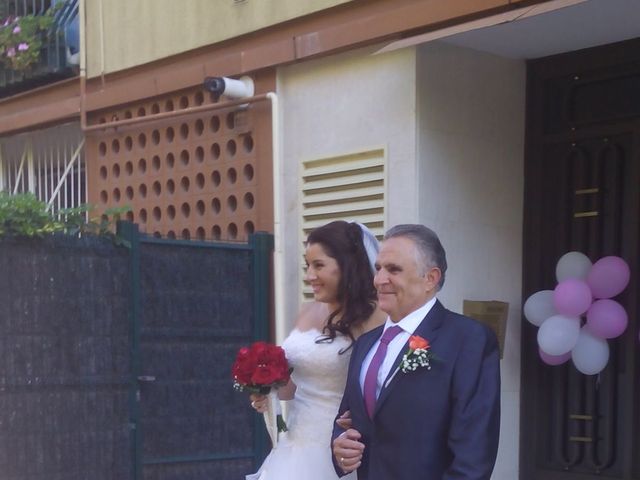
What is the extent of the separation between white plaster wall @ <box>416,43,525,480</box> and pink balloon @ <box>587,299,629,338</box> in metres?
0.88

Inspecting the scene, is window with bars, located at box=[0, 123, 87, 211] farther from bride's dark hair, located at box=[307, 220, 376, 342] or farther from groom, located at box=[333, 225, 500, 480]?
groom, located at box=[333, 225, 500, 480]

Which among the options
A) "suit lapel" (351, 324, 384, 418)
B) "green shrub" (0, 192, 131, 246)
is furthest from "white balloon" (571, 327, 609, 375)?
"green shrub" (0, 192, 131, 246)

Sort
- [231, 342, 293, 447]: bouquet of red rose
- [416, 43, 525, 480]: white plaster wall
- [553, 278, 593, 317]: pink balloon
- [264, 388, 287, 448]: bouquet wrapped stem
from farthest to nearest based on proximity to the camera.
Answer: [416, 43, 525, 480]: white plaster wall
[553, 278, 593, 317]: pink balloon
[264, 388, 287, 448]: bouquet wrapped stem
[231, 342, 293, 447]: bouquet of red rose

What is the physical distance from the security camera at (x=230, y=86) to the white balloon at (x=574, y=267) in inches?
107

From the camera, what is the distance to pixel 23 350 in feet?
21.6

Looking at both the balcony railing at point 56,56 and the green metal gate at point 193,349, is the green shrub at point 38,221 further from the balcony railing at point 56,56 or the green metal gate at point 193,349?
the balcony railing at point 56,56

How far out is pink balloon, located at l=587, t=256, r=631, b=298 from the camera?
604cm

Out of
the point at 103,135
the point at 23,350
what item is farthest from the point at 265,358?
the point at 103,135

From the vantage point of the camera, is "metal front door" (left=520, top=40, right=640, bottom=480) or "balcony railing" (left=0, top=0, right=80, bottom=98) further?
"balcony railing" (left=0, top=0, right=80, bottom=98)

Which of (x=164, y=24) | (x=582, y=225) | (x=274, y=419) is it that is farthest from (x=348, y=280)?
(x=164, y=24)

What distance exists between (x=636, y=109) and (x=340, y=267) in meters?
2.68

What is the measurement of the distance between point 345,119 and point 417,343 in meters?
3.72

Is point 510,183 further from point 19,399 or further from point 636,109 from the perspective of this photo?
point 19,399

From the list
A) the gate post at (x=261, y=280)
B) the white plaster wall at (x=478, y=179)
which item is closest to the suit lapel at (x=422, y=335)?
the white plaster wall at (x=478, y=179)
